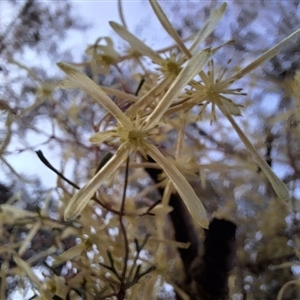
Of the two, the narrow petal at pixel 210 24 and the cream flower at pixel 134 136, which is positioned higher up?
the narrow petal at pixel 210 24

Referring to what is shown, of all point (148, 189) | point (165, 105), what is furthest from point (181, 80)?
point (148, 189)

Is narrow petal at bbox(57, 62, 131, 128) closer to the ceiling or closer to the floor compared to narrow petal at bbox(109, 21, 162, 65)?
closer to the floor

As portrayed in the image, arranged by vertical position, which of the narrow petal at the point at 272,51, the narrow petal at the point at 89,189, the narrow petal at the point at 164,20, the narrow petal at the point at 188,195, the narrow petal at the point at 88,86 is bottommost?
the narrow petal at the point at 89,189

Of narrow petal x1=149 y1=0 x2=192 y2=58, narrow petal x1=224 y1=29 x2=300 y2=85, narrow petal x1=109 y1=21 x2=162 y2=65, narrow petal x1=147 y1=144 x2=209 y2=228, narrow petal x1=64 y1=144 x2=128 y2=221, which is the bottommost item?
narrow petal x1=64 y1=144 x2=128 y2=221

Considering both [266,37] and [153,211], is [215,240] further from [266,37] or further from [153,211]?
[266,37]

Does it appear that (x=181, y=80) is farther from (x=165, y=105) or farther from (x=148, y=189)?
(x=148, y=189)
